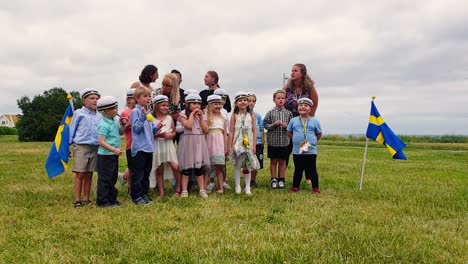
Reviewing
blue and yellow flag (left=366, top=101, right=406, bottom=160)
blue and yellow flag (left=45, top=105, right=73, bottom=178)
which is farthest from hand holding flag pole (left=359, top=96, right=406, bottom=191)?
blue and yellow flag (left=45, top=105, right=73, bottom=178)

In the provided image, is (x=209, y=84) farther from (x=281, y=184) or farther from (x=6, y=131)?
(x=6, y=131)

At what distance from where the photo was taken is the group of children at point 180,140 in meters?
5.84

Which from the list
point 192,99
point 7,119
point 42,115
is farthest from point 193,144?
point 7,119

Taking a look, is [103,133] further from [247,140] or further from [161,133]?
[247,140]

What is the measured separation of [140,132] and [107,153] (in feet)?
1.86

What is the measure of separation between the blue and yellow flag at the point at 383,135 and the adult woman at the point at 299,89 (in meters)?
1.07

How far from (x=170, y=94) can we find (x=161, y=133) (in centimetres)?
91

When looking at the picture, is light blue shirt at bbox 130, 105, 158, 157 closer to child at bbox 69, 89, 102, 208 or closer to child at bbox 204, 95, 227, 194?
child at bbox 69, 89, 102, 208

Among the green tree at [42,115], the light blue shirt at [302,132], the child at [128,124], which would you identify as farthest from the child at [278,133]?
the green tree at [42,115]

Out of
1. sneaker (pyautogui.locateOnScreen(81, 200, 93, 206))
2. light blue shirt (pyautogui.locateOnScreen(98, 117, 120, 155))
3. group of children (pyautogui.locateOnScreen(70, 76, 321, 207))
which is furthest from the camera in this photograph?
sneaker (pyautogui.locateOnScreen(81, 200, 93, 206))

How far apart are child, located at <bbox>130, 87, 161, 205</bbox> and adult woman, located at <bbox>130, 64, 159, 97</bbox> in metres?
0.91

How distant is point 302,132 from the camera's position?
6797 millimetres

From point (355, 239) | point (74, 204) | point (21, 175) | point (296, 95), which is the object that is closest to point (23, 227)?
point (74, 204)

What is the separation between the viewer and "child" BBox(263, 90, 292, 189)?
7297 mm
